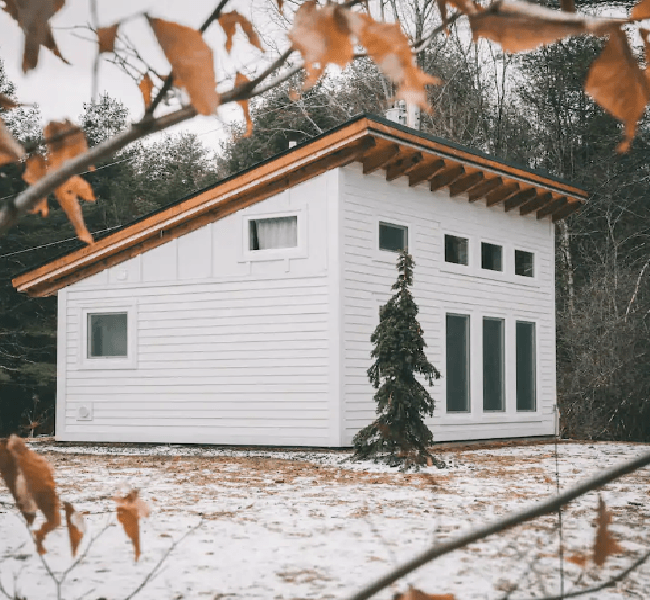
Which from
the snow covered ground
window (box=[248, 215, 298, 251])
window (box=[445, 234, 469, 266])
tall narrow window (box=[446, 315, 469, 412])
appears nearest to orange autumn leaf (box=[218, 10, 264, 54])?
the snow covered ground

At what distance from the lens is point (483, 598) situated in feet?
14.0

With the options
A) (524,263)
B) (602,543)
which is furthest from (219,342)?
(602,543)

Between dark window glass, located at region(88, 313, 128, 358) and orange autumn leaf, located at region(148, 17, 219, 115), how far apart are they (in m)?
14.3

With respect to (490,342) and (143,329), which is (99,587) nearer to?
(143,329)

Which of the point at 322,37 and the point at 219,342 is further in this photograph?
the point at 219,342

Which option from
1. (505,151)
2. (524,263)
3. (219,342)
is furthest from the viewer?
(505,151)

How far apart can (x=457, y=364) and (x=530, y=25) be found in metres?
13.9

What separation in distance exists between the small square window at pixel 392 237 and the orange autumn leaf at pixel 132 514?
39.7 ft

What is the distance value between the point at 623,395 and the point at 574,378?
107 centimetres

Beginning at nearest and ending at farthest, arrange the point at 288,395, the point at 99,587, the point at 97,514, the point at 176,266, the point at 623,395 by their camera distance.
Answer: the point at 99,587 < the point at 97,514 < the point at 288,395 < the point at 176,266 < the point at 623,395

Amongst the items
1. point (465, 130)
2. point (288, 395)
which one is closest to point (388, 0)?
point (465, 130)

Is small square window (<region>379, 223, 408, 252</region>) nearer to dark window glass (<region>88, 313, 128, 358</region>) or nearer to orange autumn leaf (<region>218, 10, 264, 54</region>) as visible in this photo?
dark window glass (<region>88, 313, 128, 358</region>)

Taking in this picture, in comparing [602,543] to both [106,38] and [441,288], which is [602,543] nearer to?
[106,38]

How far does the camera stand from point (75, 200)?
1.19 meters
